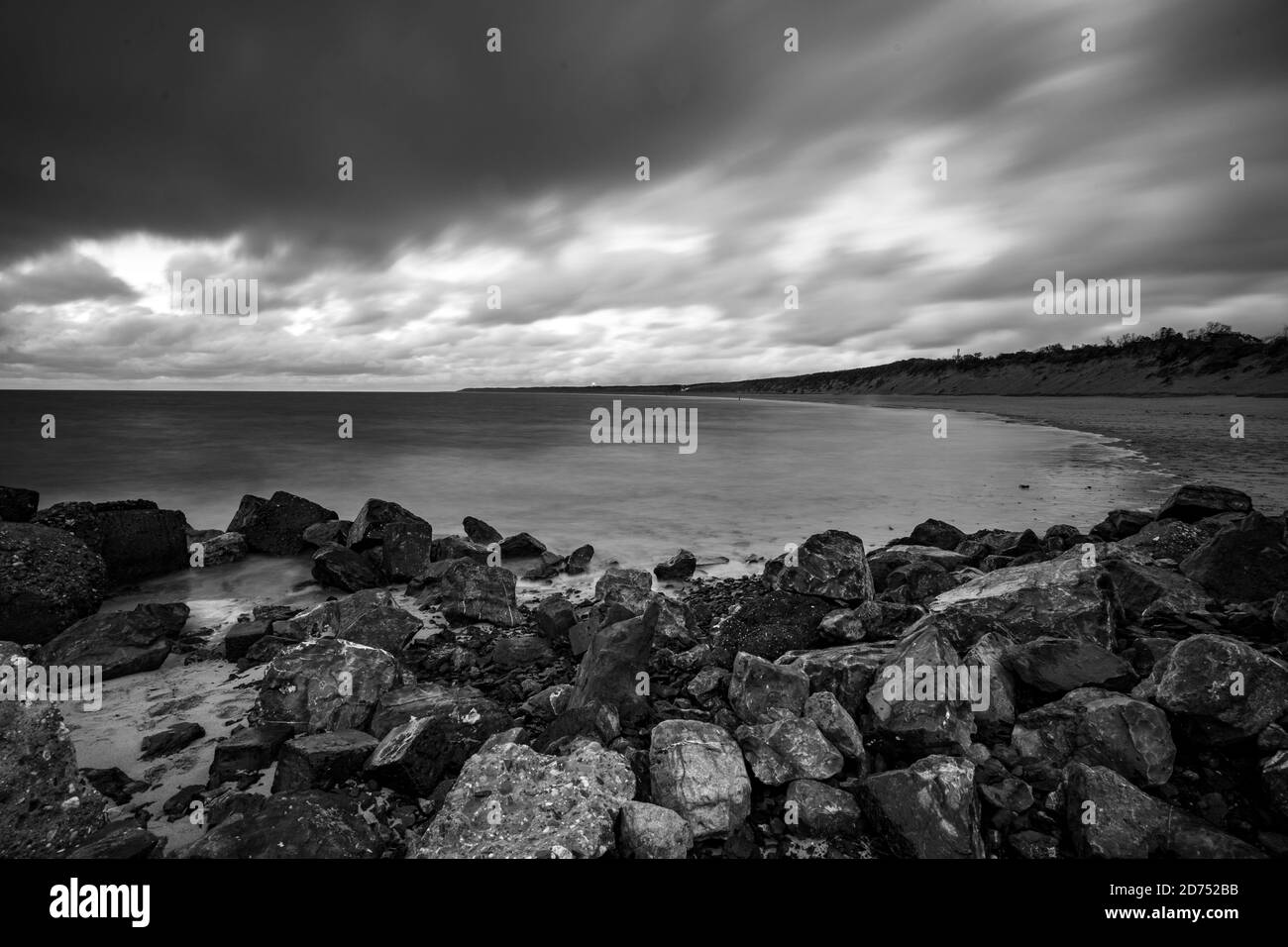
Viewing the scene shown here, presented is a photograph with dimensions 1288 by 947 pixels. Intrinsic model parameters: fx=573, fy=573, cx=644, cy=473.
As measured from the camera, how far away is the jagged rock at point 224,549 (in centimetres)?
945

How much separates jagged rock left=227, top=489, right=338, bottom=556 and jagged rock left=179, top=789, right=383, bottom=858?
25.9 feet

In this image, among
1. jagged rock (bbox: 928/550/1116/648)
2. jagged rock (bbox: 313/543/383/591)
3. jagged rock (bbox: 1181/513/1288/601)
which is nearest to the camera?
jagged rock (bbox: 928/550/1116/648)

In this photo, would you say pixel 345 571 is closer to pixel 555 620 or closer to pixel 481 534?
pixel 481 534

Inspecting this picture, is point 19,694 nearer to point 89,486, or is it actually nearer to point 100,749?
point 100,749

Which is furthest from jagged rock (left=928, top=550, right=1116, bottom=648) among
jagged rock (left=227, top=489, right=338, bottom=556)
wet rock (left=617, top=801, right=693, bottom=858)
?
jagged rock (left=227, top=489, right=338, bottom=556)

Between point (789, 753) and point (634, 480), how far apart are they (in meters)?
15.5

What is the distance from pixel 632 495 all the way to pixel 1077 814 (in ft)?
44.9

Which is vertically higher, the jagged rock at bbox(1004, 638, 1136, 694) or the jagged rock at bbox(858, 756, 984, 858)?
the jagged rock at bbox(1004, 638, 1136, 694)

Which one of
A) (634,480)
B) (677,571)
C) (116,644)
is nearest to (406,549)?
(116,644)

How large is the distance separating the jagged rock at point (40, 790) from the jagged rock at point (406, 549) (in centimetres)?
495

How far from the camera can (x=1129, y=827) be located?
3.21 metres

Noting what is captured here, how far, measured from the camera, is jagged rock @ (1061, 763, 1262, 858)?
3094mm

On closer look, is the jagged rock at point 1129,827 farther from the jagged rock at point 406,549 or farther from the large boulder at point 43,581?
the large boulder at point 43,581

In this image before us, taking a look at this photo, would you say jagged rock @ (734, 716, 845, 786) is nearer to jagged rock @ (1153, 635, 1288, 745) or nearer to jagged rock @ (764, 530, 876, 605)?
jagged rock @ (1153, 635, 1288, 745)
